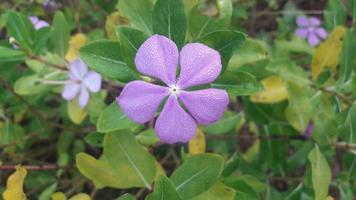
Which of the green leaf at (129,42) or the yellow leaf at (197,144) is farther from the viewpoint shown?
the yellow leaf at (197,144)

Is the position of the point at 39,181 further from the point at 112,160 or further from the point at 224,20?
the point at 224,20

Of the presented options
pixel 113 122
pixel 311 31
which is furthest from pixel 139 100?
pixel 311 31

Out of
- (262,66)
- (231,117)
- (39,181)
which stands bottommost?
(39,181)


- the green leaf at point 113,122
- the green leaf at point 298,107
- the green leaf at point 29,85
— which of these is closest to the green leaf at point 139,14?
the green leaf at point 113,122

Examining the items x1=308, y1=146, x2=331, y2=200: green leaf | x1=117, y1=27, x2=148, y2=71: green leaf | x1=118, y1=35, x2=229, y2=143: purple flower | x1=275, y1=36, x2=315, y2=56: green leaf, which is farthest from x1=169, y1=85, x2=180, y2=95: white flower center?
x1=275, y1=36, x2=315, y2=56: green leaf

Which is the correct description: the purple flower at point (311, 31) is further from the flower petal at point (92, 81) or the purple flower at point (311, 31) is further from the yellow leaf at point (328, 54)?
the flower petal at point (92, 81)

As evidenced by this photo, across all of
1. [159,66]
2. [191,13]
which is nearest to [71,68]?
[191,13]

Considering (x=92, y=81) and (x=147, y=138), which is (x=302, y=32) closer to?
(x=92, y=81)
